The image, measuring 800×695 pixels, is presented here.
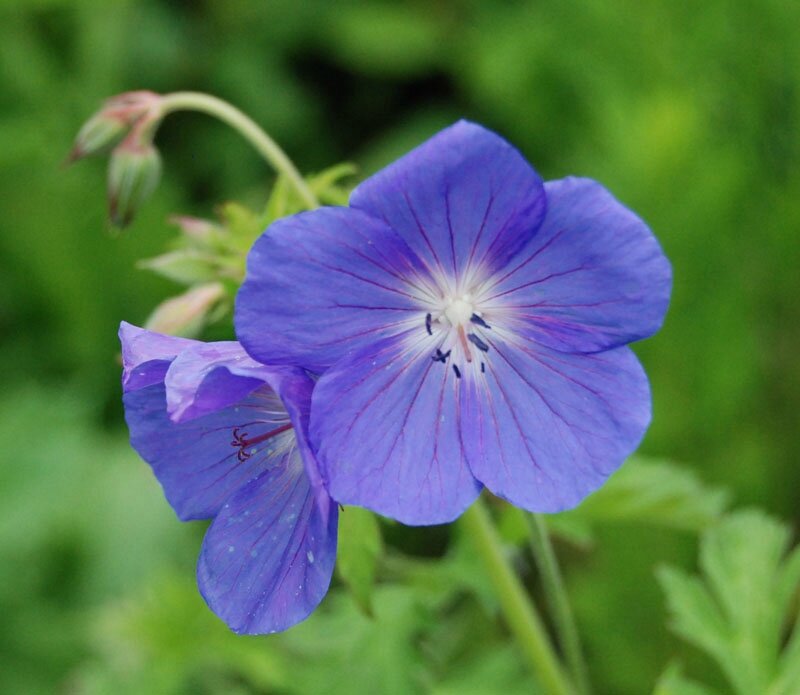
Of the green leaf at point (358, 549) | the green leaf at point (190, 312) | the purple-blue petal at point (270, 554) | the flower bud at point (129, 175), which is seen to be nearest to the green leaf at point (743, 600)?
the green leaf at point (358, 549)

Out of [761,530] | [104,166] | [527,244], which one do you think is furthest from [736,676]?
[104,166]

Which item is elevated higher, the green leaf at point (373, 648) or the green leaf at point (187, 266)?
the green leaf at point (187, 266)

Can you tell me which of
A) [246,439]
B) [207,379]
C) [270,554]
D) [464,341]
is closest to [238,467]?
[246,439]

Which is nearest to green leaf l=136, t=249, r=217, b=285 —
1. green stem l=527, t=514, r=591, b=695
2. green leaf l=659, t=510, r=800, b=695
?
green stem l=527, t=514, r=591, b=695

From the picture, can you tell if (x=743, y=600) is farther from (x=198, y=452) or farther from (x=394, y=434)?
(x=198, y=452)

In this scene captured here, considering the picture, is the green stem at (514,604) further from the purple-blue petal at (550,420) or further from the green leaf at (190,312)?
the green leaf at (190,312)
